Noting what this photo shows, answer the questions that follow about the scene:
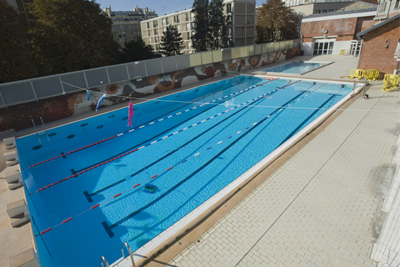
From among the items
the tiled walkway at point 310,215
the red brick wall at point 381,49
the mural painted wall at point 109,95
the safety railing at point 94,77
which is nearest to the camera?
the tiled walkway at point 310,215

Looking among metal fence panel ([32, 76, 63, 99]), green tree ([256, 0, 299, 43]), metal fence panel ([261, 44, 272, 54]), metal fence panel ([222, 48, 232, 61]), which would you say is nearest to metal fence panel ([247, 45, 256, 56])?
metal fence panel ([261, 44, 272, 54])

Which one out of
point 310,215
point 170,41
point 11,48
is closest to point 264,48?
point 170,41

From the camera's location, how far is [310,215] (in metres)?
5.73

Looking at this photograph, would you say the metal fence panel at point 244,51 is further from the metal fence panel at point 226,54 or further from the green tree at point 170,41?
the green tree at point 170,41

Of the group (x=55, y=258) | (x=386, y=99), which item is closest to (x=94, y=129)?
(x=55, y=258)

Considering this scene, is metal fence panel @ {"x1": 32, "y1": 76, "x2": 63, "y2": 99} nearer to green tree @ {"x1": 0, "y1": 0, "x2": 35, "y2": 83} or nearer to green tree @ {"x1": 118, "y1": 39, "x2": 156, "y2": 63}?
green tree @ {"x1": 0, "y1": 0, "x2": 35, "y2": 83}

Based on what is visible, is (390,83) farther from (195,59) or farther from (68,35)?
(68,35)

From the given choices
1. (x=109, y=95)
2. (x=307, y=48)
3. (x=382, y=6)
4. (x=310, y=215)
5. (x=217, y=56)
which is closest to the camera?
(x=310, y=215)

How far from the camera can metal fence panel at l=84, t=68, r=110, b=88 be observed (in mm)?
15833

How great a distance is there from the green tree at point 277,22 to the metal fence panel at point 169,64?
23.4 meters

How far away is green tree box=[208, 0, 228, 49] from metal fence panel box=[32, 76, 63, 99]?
92.8 ft

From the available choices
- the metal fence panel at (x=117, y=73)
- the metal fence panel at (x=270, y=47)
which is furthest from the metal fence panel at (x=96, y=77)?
the metal fence panel at (x=270, y=47)

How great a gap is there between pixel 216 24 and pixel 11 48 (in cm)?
2857

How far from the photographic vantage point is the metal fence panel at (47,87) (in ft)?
45.9
